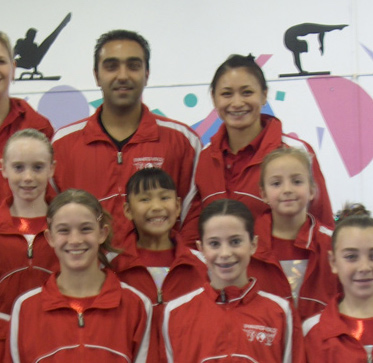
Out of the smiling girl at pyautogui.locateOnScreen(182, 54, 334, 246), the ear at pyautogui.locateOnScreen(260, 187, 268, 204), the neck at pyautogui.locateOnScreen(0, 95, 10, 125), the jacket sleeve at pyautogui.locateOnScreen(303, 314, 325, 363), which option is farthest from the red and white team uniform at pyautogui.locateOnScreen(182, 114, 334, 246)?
the neck at pyautogui.locateOnScreen(0, 95, 10, 125)

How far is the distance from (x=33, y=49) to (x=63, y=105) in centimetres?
41

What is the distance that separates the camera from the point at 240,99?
2809 millimetres

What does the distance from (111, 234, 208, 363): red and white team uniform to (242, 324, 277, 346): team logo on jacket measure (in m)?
0.30

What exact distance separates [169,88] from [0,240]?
2.21 meters

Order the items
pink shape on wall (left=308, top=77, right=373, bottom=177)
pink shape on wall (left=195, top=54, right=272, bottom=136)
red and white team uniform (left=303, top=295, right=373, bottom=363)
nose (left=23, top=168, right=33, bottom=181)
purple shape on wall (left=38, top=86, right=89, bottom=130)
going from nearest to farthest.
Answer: red and white team uniform (left=303, top=295, right=373, bottom=363)
nose (left=23, top=168, right=33, bottom=181)
pink shape on wall (left=308, top=77, right=373, bottom=177)
pink shape on wall (left=195, top=54, right=272, bottom=136)
purple shape on wall (left=38, top=86, right=89, bottom=130)

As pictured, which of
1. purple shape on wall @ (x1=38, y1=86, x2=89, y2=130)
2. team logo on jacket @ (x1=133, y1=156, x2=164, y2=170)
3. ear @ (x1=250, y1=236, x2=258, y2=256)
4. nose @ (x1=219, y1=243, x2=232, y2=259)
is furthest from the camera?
purple shape on wall @ (x1=38, y1=86, x2=89, y2=130)

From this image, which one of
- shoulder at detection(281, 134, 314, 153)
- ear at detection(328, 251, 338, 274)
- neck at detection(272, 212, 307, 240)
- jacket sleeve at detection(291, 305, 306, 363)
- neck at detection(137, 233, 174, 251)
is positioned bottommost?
jacket sleeve at detection(291, 305, 306, 363)

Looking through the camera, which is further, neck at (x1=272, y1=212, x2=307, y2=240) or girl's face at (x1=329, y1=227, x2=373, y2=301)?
neck at (x1=272, y1=212, x2=307, y2=240)

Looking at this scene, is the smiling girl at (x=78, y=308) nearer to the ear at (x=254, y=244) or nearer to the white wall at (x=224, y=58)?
the ear at (x=254, y=244)

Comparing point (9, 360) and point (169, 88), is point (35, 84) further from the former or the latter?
point (9, 360)

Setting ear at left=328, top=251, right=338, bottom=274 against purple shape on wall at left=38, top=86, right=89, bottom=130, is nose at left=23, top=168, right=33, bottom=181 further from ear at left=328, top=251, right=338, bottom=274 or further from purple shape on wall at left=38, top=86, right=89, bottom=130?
purple shape on wall at left=38, top=86, right=89, bottom=130

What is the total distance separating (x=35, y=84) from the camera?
4.58 m

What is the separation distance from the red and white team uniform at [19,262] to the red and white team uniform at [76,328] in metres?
0.13

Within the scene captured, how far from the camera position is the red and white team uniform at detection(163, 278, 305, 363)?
2225 millimetres
